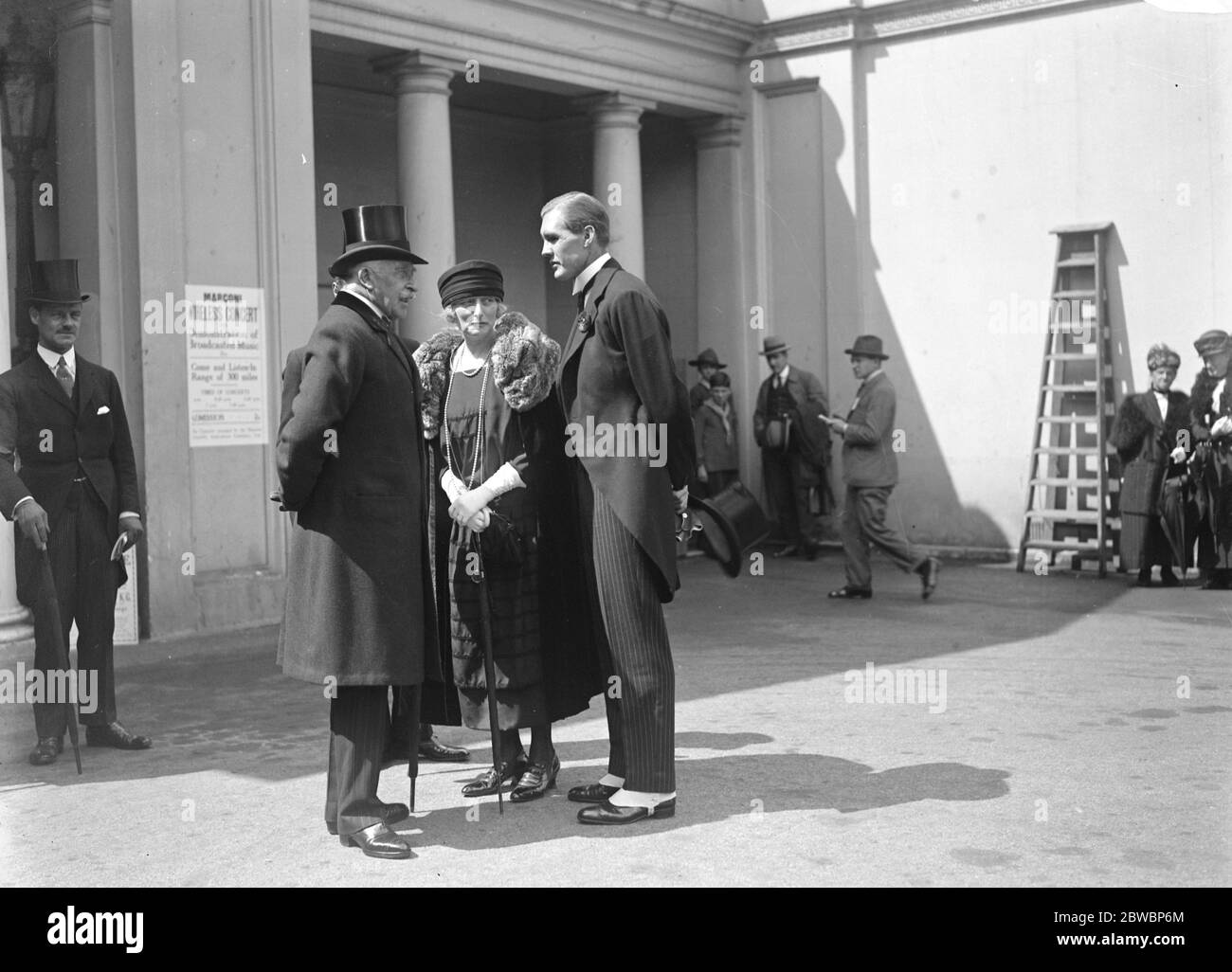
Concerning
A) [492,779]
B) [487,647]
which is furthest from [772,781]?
[487,647]

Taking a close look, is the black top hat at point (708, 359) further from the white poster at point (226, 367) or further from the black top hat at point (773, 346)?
the white poster at point (226, 367)

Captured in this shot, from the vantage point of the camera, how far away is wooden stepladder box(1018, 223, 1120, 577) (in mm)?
12445

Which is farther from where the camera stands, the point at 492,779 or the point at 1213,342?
the point at 1213,342

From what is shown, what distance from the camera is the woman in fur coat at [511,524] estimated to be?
5246 millimetres

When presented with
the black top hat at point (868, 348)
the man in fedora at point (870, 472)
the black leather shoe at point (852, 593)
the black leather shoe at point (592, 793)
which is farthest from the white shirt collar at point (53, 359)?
the black leather shoe at point (852, 593)

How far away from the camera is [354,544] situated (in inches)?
185

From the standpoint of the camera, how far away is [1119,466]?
40.0 ft

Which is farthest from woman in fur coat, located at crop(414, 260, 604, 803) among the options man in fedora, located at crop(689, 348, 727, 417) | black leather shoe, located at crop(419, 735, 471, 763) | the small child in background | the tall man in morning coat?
man in fedora, located at crop(689, 348, 727, 417)

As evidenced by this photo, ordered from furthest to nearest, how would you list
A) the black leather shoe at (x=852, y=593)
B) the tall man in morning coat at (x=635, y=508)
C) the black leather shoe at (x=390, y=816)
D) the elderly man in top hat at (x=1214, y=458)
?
the elderly man in top hat at (x=1214, y=458) → the black leather shoe at (x=852, y=593) → the tall man in morning coat at (x=635, y=508) → the black leather shoe at (x=390, y=816)

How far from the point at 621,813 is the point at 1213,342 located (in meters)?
8.10

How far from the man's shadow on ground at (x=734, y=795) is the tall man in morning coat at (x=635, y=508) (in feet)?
0.42

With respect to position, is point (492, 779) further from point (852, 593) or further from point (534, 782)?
point (852, 593)
